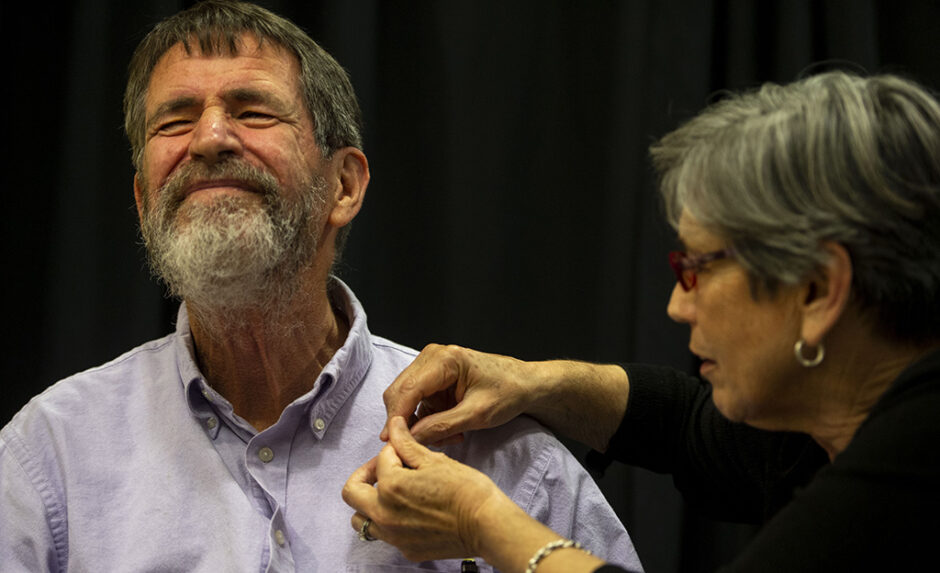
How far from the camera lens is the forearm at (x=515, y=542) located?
43.8 inches

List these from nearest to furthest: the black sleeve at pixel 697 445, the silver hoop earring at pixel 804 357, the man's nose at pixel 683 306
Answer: the silver hoop earring at pixel 804 357
the man's nose at pixel 683 306
the black sleeve at pixel 697 445

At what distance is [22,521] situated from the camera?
4.58 feet

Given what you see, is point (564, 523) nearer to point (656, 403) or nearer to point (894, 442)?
point (656, 403)

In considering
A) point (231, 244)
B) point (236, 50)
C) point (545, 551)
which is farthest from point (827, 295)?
point (236, 50)

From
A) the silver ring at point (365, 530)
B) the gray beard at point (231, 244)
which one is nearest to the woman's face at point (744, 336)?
the silver ring at point (365, 530)

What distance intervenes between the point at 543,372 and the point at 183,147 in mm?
751

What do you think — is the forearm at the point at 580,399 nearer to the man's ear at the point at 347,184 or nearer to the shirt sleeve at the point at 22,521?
the man's ear at the point at 347,184

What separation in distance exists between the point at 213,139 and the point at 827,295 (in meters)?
1.02

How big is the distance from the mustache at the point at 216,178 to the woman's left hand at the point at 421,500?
50 centimetres

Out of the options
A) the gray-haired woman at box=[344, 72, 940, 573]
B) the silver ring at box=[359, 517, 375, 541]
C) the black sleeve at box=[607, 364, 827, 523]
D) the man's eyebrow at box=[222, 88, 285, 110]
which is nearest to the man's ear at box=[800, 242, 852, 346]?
the gray-haired woman at box=[344, 72, 940, 573]

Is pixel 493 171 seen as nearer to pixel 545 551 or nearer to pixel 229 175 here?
pixel 229 175

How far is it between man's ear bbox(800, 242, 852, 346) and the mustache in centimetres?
92

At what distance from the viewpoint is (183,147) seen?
1.59 m

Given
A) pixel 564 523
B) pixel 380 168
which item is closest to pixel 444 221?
pixel 380 168
